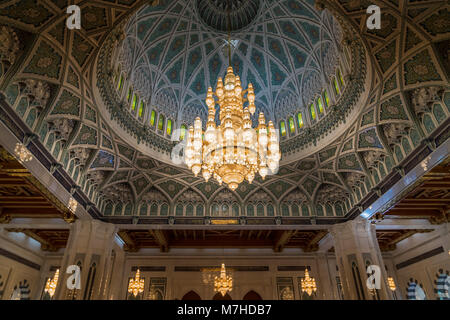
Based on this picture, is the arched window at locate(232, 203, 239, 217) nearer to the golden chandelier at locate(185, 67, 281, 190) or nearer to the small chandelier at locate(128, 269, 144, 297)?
the small chandelier at locate(128, 269, 144, 297)

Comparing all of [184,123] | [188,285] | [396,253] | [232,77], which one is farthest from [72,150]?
[396,253]

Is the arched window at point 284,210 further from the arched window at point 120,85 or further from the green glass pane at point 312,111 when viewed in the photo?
the arched window at point 120,85

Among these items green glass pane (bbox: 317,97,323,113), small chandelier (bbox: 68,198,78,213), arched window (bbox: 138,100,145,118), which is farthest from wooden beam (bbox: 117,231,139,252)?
green glass pane (bbox: 317,97,323,113)

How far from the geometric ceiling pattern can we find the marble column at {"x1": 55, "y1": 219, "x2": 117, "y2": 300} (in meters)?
0.90

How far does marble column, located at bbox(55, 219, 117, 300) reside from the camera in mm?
10078

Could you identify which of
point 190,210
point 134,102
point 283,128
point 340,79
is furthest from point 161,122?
point 340,79

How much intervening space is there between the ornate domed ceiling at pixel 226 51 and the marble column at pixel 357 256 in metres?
5.86

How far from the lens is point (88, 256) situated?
10.8m

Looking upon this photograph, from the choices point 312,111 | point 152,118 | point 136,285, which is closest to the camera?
point 312,111

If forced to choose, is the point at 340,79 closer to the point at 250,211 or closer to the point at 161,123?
the point at 250,211

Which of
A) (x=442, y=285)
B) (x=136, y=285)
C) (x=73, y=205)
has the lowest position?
(x=442, y=285)

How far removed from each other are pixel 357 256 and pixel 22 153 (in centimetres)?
1210

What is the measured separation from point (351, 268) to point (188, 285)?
28.8ft
